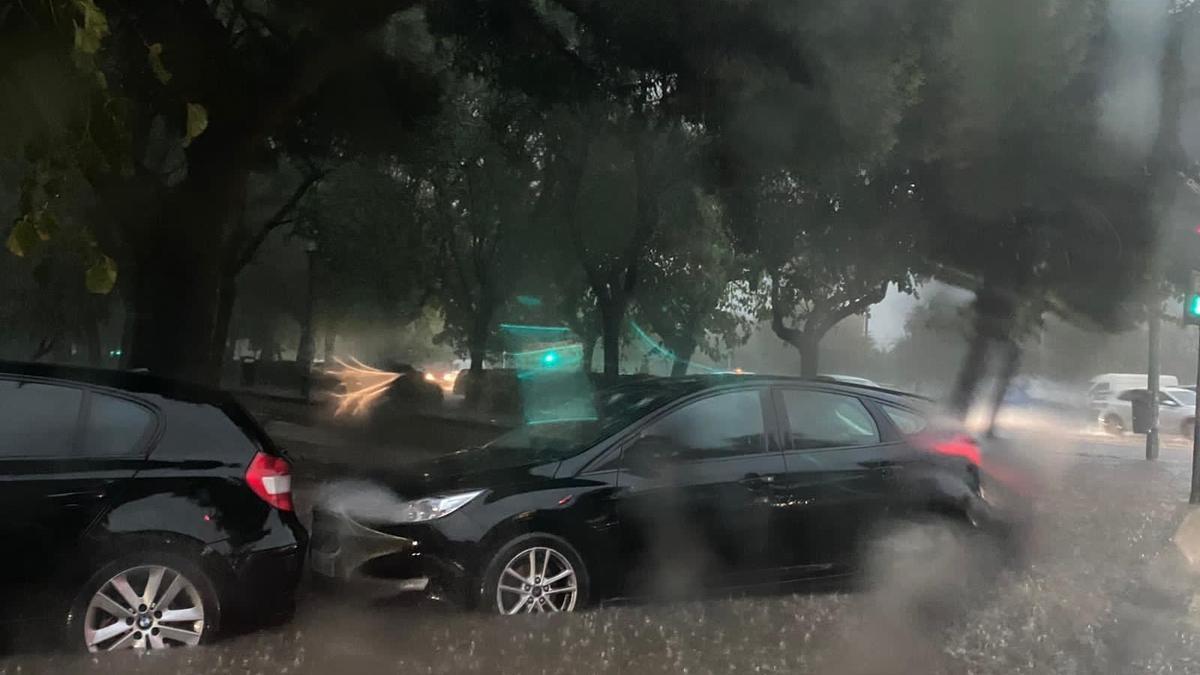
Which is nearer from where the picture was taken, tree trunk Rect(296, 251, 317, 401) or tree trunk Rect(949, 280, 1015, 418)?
tree trunk Rect(949, 280, 1015, 418)

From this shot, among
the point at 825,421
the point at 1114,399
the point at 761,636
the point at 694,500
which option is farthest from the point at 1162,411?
the point at 761,636

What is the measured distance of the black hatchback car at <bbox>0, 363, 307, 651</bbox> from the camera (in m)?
4.53

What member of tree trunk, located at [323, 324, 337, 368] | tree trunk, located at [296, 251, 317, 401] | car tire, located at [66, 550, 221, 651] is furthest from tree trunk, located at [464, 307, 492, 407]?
car tire, located at [66, 550, 221, 651]

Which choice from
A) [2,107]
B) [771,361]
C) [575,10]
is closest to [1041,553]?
[575,10]

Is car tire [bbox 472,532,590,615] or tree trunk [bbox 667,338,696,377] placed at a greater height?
tree trunk [bbox 667,338,696,377]

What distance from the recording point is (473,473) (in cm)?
584

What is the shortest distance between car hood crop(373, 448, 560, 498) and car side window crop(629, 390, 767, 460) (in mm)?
625

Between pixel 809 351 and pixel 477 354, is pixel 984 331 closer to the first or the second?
pixel 809 351

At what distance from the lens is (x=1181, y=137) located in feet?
37.0

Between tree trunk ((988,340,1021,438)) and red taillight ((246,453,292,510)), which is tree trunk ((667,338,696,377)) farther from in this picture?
red taillight ((246,453,292,510))

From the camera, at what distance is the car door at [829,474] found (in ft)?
20.3

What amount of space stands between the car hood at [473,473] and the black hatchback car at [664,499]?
0.04 ft

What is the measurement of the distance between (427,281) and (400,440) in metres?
11.2

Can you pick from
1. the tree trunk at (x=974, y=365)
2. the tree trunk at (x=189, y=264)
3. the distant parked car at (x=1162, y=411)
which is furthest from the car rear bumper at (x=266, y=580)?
the distant parked car at (x=1162, y=411)
